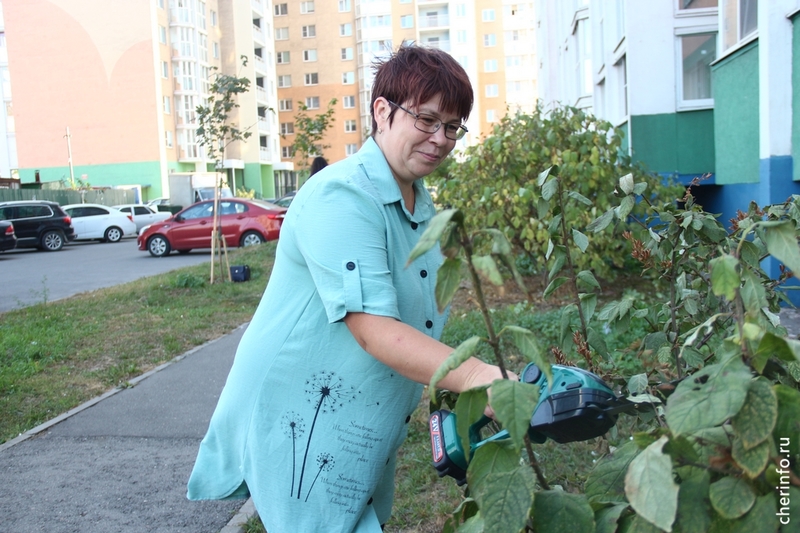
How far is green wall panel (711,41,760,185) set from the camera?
809cm

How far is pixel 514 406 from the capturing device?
3.48 ft

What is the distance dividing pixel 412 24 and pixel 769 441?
3168 inches

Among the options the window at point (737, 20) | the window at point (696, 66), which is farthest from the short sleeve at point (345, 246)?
the window at point (696, 66)

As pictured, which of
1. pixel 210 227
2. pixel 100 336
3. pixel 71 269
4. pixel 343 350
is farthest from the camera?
pixel 210 227

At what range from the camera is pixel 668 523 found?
935mm

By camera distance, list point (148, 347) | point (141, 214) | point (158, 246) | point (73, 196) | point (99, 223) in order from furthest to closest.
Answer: point (73, 196), point (141, 214), point (99, 223), point (158, 246), point (148, 347)

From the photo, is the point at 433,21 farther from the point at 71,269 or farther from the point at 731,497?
the point at 731,497

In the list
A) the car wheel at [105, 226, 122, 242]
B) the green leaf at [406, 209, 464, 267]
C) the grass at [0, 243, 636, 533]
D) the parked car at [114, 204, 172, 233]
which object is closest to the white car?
the car wheel at [105, 226, 122, 242]

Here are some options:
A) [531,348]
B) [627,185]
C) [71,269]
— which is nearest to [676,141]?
[627,185]

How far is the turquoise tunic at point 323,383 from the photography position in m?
1.94

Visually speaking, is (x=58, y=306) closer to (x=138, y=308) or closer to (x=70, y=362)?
(x=138, y=308)

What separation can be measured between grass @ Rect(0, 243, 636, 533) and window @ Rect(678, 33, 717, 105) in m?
5.24

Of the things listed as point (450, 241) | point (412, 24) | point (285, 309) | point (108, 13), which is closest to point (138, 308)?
point (285, 309)

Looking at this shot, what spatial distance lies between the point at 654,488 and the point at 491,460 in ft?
1.00
